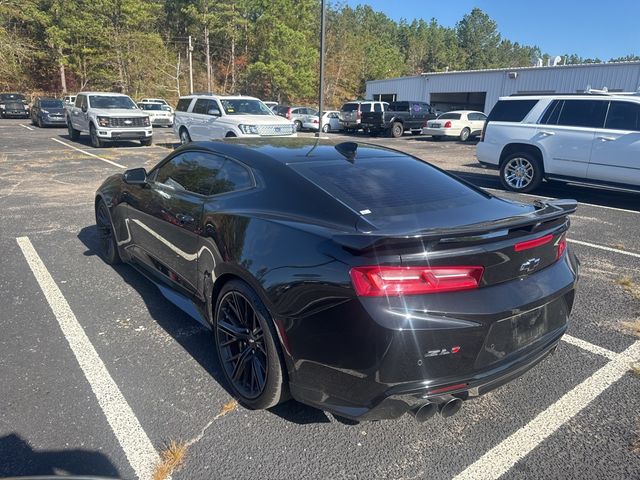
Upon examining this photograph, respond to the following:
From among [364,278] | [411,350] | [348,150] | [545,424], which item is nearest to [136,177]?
[348,150]

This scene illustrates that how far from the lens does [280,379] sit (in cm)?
249

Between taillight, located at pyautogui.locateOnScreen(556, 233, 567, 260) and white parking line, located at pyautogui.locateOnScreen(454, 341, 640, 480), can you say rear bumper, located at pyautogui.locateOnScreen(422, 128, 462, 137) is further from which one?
taillight, located at pyautogui.locateOnScreen(556, 233, 567, 260)

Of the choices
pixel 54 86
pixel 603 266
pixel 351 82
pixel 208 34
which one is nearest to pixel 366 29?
pixel 351 82

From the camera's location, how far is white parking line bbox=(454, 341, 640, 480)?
7.55ft

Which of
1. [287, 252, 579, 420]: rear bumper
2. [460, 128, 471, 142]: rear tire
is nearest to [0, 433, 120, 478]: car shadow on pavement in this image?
[287, 252, 579, 420]: rear bumper

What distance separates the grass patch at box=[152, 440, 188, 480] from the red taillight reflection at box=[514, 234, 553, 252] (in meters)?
1.97

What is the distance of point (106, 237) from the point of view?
5047mm

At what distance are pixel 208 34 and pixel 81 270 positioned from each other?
54.2 m

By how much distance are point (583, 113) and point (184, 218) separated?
795 cm

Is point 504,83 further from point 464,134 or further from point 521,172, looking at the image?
point 521,172

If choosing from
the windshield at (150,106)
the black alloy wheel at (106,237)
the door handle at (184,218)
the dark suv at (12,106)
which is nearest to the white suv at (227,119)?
the black alloy wheel at (106,237)

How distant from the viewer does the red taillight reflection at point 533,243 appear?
233cm

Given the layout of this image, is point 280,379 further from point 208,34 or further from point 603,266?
point 208,34

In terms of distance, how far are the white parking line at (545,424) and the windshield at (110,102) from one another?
17.3 metres
